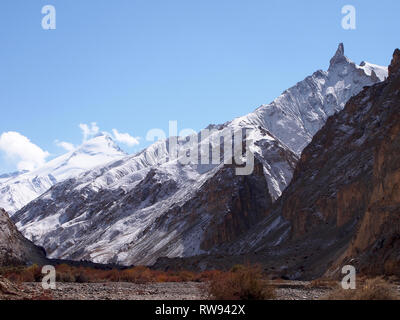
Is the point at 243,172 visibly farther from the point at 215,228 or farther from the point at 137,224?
the point at 137,224

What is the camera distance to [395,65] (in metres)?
79.8

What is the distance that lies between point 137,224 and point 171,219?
73.4 feet

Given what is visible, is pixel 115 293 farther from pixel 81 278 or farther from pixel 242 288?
pixel 81 278

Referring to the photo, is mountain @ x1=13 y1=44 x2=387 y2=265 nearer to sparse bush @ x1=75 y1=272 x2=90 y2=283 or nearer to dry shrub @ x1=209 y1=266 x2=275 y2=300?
sparse bush @ x1=75 y1=272 x2=90 y2=283

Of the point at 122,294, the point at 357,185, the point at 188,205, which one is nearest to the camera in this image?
the point at 122,294

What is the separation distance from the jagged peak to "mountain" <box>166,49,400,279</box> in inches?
1.6

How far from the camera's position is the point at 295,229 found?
2985 inches

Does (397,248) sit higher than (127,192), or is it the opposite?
(397,248)

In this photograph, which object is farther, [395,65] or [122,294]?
[395,65]

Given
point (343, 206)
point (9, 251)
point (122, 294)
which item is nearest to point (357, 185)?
point (343, 206)

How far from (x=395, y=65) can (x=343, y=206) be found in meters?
26.7

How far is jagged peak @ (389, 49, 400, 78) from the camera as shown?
78.2 metres
